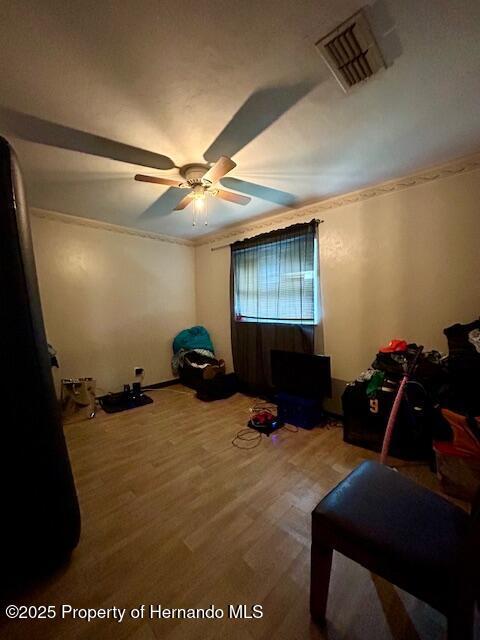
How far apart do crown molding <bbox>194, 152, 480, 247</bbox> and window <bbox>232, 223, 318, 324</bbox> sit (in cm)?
22

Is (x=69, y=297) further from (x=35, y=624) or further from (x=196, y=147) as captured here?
(x=35, y=624)

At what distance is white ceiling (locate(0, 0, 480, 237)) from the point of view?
101 centimetres

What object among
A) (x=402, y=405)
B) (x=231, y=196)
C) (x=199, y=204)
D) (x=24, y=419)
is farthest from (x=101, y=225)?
(x=402, y=405)

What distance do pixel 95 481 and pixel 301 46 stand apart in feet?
9.62

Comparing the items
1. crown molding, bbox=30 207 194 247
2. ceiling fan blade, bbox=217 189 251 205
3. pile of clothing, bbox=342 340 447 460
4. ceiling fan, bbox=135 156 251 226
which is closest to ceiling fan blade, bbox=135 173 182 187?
ceiling fan, bbox=135 156 251 226

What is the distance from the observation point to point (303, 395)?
2.82 metres

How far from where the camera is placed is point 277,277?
3.32 metres

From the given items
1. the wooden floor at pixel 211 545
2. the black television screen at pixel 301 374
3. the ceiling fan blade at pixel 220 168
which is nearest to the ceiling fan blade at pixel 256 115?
the ceiling fan blade at pixel 220 168

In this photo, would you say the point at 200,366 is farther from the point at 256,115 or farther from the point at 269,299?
the point at 256,115

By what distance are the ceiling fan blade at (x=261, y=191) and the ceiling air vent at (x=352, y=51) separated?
50.0 inches

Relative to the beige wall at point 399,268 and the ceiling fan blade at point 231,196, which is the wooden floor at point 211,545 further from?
the ceiling fan blade at point 231,196

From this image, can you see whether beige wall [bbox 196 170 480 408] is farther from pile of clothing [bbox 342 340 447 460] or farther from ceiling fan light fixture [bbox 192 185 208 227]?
ceiling fan light fixture [bbox 192 185 208 227]

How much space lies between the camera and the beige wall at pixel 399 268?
2102 mm

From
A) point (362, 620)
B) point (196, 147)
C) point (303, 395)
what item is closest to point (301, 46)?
point (196, 147)
